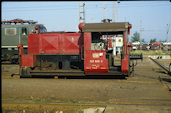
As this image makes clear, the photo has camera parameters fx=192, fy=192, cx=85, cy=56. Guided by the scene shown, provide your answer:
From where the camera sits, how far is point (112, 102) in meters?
6.37

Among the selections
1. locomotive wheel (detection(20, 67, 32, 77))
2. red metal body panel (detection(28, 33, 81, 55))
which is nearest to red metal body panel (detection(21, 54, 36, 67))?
locomotive wheel (detection(20, 67, 32, 77))

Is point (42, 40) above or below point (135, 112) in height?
above

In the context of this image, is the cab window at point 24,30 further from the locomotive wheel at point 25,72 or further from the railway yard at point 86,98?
the railway yard at point 86,98

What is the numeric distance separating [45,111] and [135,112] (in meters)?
2.58

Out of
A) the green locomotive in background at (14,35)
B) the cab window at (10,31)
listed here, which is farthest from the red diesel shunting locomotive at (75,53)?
the cab window at (10,31)

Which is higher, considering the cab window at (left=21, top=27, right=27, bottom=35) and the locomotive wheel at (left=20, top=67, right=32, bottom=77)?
the cab window at (left=21, top=27, right=27, bottom=35)

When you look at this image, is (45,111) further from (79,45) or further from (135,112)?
(79,45)

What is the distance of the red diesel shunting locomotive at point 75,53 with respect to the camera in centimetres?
1005

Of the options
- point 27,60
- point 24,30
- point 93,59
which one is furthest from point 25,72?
point 24,30

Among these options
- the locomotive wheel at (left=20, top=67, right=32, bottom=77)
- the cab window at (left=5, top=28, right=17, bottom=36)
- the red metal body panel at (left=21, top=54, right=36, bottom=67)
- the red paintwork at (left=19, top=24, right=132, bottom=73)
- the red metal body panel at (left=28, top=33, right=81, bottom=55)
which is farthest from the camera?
the cab window at (left=5, top=28, right=17, bottom=36)

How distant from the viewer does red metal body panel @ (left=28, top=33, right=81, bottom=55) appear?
1146 cm

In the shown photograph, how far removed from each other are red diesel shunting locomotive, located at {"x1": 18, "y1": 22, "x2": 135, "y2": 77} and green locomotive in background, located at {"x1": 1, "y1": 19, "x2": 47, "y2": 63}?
276 inches

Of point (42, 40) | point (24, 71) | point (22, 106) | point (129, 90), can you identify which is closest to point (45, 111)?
point (22, 106)

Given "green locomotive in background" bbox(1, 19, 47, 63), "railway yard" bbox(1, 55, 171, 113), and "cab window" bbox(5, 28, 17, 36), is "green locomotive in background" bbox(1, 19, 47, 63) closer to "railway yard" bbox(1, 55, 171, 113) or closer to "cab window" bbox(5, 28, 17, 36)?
"cab window" bbox(5, 28, 17, 36)
